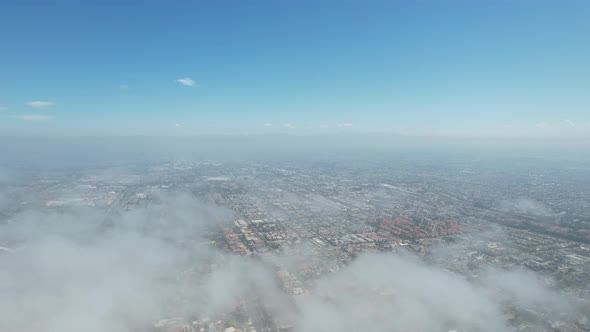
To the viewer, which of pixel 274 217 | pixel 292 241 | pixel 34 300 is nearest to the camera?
pixel 34 300

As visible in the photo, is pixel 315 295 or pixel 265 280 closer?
pixel 315 295

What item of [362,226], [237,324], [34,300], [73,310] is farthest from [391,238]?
[34,300]

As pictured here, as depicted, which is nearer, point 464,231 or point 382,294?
point 382,294

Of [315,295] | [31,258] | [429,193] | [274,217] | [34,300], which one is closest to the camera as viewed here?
[34,300]

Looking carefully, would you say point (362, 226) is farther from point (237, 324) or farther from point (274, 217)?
point (237, 324)

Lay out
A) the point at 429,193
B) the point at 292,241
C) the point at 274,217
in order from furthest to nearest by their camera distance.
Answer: the point at 429,193, the point at 274,217, the point at 292,241

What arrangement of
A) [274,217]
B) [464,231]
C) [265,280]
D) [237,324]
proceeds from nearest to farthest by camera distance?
[237,324], [265,280], [464,231], [274,217]

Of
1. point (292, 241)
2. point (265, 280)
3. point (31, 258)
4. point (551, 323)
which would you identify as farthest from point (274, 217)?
point (551, 323)

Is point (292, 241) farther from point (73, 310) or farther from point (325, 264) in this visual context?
point (73, 310)

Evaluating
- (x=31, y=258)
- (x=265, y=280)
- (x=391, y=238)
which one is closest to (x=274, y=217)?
(x=391, y=238)
